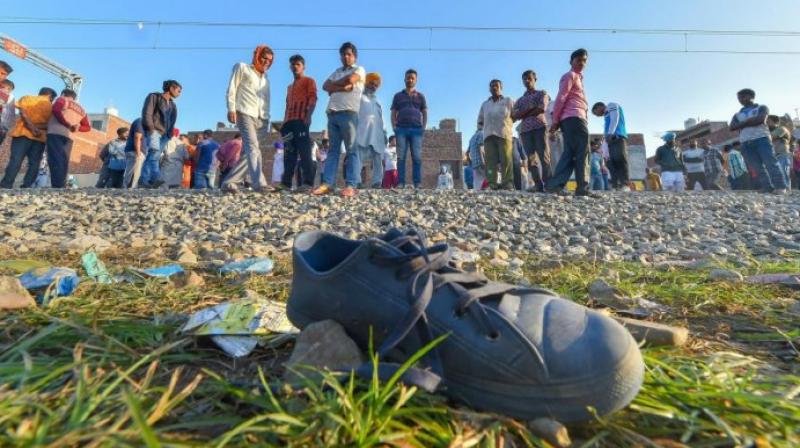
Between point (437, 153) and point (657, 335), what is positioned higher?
point (437, 153)

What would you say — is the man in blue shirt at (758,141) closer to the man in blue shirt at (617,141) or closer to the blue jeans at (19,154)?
the man in blue shirt at (617,141)

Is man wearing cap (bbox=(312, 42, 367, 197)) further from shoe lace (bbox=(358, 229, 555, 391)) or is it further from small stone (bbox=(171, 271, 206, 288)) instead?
shoe lace (bbox=(358, 229, 555, 391))

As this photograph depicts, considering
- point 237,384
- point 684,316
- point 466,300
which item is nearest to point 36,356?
point 237,384

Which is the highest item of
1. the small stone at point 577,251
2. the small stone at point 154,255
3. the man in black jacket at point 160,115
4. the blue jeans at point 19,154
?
the man in black jacket at point 160,115

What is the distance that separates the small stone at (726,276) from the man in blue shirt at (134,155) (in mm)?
7750

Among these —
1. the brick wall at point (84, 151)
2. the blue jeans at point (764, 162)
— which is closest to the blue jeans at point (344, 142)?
the blue jeans at point (764, 162)

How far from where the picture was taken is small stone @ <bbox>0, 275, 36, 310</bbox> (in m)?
1.33

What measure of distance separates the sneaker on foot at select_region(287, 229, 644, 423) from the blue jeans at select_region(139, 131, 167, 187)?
715 cm

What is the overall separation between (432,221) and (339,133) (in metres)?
2.00

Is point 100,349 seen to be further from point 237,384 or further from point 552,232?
point 552,232

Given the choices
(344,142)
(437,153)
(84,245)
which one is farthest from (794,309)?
(437,153)

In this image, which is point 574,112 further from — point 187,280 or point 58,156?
point 58,156

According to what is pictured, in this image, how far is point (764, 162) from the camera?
7191 millimetres

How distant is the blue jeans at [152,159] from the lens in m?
6.95
